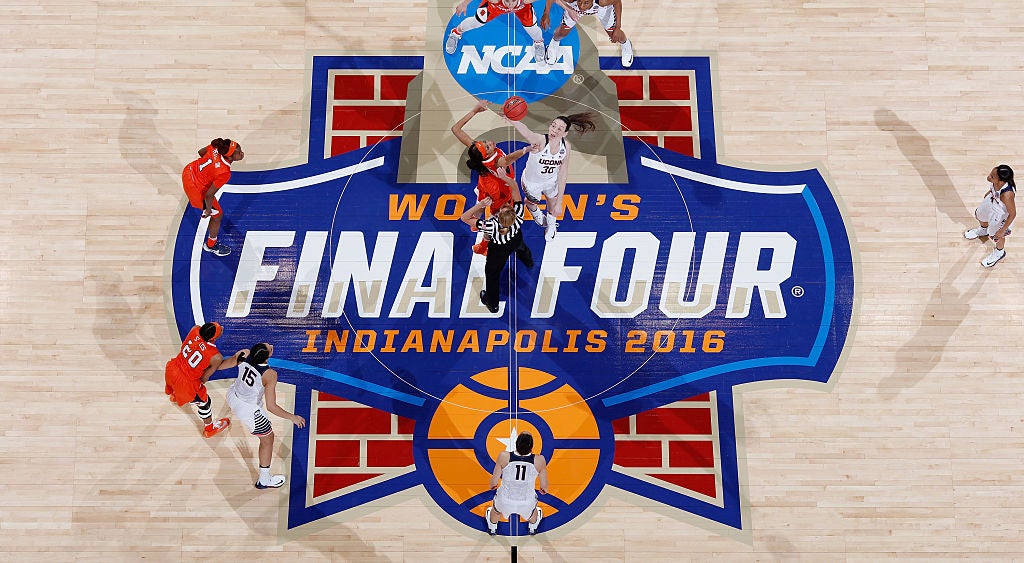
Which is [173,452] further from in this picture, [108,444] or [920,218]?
[920,218]

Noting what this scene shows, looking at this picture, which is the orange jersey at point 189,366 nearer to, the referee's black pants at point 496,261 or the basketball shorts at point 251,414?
the basketball shorts at point 251,414

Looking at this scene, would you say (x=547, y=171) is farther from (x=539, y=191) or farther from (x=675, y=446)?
(x=675, y=446)

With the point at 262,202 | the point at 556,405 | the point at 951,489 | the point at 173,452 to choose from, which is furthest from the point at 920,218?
the point at 173,452

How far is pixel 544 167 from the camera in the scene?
10617 mm

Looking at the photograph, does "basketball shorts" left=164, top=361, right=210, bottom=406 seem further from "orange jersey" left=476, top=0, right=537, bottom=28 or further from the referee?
"orange jersey" left=476, top=0, right=537, bottom=28

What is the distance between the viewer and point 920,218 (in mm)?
11797

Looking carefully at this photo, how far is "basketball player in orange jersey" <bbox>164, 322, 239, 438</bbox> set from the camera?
33.1ft

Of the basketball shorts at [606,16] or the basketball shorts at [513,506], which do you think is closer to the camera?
the basketball shorts at [513,506]

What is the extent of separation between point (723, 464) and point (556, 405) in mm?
2471

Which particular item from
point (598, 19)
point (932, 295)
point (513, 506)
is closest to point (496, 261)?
point (513, 506)

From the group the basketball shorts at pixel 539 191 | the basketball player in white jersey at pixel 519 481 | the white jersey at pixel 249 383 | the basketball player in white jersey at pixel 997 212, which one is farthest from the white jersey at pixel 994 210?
the white jersey at pixel 249 383

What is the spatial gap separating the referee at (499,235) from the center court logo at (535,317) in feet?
0.92

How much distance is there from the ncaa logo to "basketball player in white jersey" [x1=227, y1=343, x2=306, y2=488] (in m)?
5.11

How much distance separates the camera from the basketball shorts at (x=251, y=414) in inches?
399
